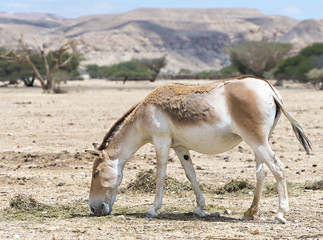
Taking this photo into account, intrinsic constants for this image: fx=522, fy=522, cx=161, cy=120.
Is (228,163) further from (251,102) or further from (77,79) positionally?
(77,79)

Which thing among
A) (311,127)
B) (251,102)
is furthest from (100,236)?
(311,127)

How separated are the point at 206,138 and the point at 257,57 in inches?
2769

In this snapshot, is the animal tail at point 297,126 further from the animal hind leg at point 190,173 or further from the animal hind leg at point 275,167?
the animal hind leg at point 190,173

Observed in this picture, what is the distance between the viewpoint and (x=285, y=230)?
584 cm

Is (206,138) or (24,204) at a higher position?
(206,138)

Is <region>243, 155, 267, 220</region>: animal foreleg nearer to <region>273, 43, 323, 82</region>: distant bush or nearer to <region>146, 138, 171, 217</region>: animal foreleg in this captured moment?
<region>146, 138, 171, 217</region>: animal foreleg

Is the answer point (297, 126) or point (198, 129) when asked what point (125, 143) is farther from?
point (297, 126)

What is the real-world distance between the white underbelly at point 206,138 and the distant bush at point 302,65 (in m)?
46.1

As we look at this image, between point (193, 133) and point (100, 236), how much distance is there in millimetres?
1733

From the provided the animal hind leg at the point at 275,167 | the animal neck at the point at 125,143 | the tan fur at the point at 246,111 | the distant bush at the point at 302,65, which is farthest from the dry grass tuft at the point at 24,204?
the distant bush at the point at 302,65

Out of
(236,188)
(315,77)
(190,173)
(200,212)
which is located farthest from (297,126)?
(315,77)

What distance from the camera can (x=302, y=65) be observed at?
55781 mm

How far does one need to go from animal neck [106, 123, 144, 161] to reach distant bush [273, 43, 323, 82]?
151 ft

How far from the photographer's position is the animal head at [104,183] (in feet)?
22.1
